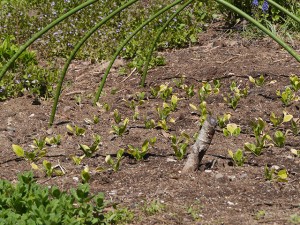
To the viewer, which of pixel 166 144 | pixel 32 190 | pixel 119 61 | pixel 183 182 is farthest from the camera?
pixel 119 61

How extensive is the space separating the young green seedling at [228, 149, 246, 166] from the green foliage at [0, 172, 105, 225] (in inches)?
38.6

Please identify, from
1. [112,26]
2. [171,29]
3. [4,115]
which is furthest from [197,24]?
[4,115]

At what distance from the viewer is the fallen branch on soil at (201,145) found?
394 centimetres

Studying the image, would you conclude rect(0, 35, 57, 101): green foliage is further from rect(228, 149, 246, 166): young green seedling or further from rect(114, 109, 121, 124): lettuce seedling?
rect(228, 149, 246, 166): young green seedling

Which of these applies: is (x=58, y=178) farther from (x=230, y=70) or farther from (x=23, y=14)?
(x=23, y=14)

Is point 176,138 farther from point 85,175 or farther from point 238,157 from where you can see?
point 85,175

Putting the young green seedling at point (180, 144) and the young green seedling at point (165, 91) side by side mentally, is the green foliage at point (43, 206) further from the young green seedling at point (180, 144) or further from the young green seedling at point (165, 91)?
the young green seedling at point (165, 91)

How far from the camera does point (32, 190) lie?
3477mm

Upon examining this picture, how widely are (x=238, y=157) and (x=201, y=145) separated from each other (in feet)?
0.89

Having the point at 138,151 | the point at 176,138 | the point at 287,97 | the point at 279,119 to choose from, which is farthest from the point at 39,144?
the point at 287,97

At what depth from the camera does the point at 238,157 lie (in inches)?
161

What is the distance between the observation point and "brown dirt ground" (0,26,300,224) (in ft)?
11.9

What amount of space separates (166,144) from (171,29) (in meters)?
2.80

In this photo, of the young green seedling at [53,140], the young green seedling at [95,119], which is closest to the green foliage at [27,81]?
the young green seedling at [95,119]
